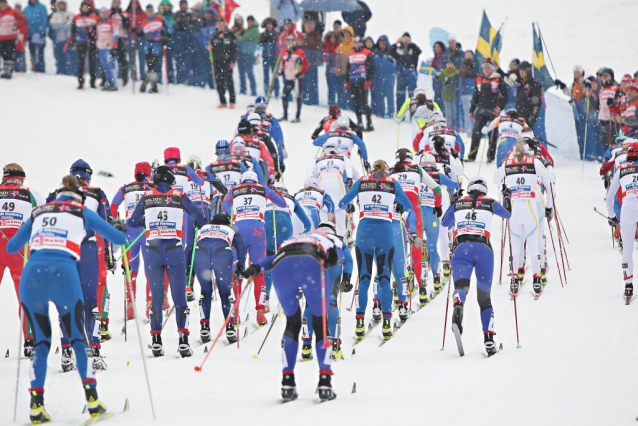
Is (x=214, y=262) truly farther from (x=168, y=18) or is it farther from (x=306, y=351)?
(x=168, y=18)

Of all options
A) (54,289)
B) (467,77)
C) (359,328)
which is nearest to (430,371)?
(359,328)

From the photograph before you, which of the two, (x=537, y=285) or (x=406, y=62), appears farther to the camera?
(x=406, y=62)

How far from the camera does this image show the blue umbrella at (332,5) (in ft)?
75.8

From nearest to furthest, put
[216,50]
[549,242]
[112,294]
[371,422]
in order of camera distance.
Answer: [371,422] < [112,294] < [549,242] < [216,50]

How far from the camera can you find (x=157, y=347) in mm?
9930

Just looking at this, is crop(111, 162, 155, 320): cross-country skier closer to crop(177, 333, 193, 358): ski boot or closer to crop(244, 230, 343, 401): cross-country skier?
crop(177, 333, 193, 358): ski boot

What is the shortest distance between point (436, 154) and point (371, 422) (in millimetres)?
7919

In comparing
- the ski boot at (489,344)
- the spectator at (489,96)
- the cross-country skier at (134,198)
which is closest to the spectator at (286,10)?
the spectator at (489,96)

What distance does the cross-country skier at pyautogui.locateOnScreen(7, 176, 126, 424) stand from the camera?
7.35 meters

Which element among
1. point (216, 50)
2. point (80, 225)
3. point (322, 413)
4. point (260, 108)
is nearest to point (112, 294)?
point (260, 108)

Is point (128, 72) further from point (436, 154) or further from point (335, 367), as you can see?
point (335, 367)

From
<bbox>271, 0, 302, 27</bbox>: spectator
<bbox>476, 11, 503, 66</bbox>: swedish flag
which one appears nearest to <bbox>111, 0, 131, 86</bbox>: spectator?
<bbox>271, 0, 302, 27</bbox>: spectator

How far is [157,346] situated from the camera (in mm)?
9930

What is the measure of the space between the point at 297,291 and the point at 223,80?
16.0m
